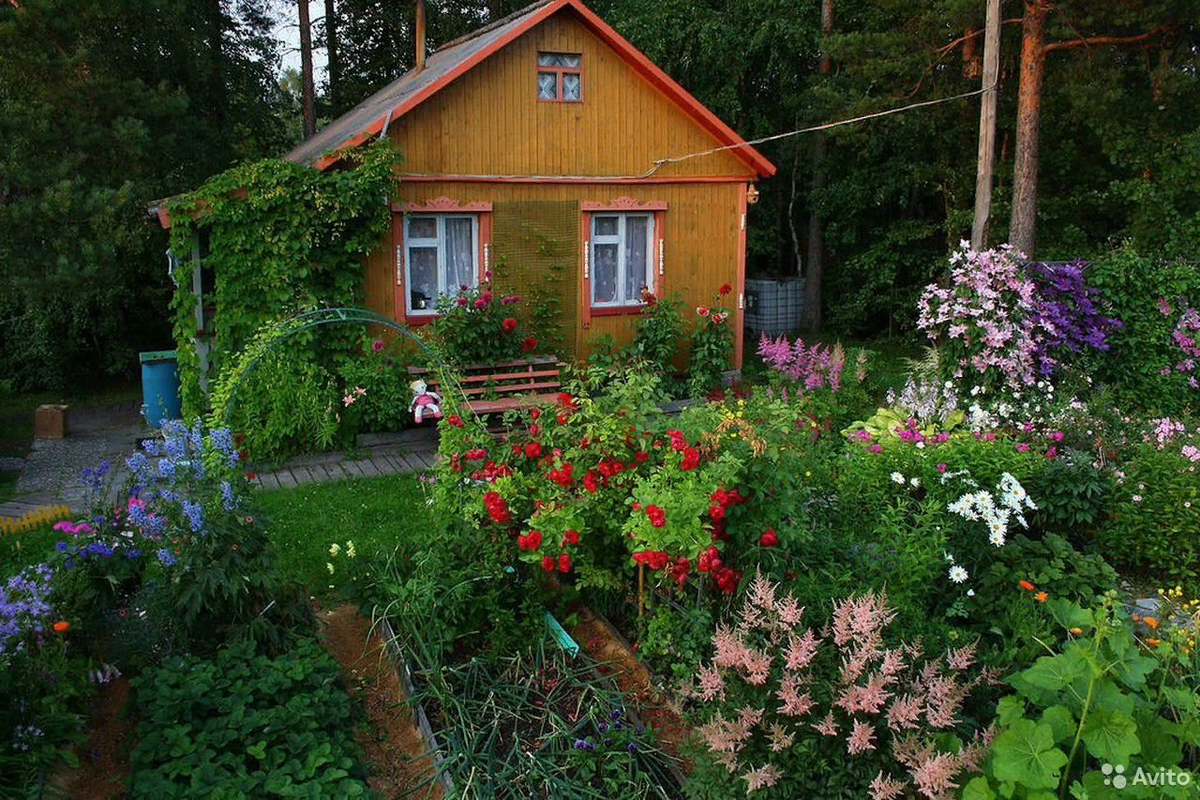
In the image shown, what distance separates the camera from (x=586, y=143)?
11.4 meters

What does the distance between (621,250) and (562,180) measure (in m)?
1.22

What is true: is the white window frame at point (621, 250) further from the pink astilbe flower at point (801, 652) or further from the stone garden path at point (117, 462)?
the pink astilbe flower at point (801, 652)

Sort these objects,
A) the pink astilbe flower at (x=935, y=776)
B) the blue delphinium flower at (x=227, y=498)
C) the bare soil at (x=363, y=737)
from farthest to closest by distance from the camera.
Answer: the blue delphinium flower at (x=227, y=498) < the bare soil at (x=363, y=737) < the pink astilbe flower at (x=935, y=776)

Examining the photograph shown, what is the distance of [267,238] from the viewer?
932cm

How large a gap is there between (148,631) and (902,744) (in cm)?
322

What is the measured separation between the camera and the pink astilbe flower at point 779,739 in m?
3.16

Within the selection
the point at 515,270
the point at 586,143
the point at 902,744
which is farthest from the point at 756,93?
the point at 902,744

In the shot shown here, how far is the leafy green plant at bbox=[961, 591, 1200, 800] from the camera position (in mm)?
3006

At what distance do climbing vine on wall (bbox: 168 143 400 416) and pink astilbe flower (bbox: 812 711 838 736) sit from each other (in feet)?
24.1

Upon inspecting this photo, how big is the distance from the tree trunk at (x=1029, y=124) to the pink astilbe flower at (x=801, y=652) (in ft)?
35.2

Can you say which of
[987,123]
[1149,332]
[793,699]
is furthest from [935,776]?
[987,123]

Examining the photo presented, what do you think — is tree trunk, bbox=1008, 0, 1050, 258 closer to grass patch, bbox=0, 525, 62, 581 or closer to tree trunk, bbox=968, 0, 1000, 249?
tree trunk, bbox=968, 0, 1000, 249

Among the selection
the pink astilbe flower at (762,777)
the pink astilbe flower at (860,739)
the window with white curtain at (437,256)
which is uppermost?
the window with white curtain at (437,256)

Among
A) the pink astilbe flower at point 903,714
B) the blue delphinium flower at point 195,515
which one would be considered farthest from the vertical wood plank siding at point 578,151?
the pink astilbe flower at point 903,714
